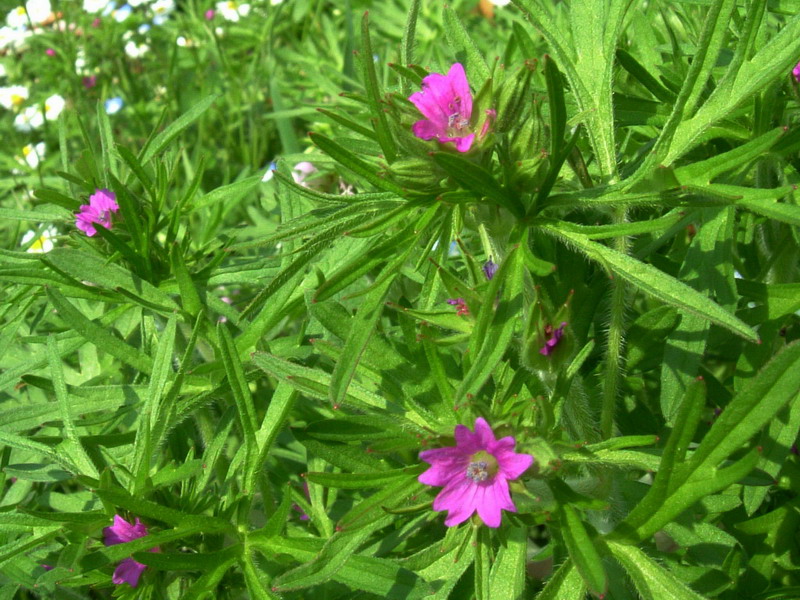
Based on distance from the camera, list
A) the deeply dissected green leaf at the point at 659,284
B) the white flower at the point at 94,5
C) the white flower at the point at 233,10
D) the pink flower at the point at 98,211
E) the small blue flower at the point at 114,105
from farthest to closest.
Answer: the white flower at the point at 94,5, the white flower at the point at 233,10, the small blue flower at the point at 114,105, the pink flower at the point at 98,211, the deeply dissected green leaf at the point at 659,284

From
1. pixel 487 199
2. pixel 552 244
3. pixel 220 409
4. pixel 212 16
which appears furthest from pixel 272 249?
pixel 212 16

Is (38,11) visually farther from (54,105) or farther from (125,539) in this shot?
(125,539)

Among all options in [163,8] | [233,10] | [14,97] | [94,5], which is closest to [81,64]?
[94,5]

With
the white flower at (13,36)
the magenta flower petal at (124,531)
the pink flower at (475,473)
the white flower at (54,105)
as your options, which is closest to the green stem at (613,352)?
the pink flower at (475,473)

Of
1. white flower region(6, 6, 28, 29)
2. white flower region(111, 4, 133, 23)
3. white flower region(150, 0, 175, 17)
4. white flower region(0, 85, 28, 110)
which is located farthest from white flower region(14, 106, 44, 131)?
white flower region(150, 0, 175, 17)

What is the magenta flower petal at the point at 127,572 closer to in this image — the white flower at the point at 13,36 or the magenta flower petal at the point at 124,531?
the magenta flower petal at the point at 124,531

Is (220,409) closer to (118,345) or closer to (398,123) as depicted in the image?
(118,345)

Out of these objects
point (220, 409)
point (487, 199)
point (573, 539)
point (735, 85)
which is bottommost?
point (220, 409)
